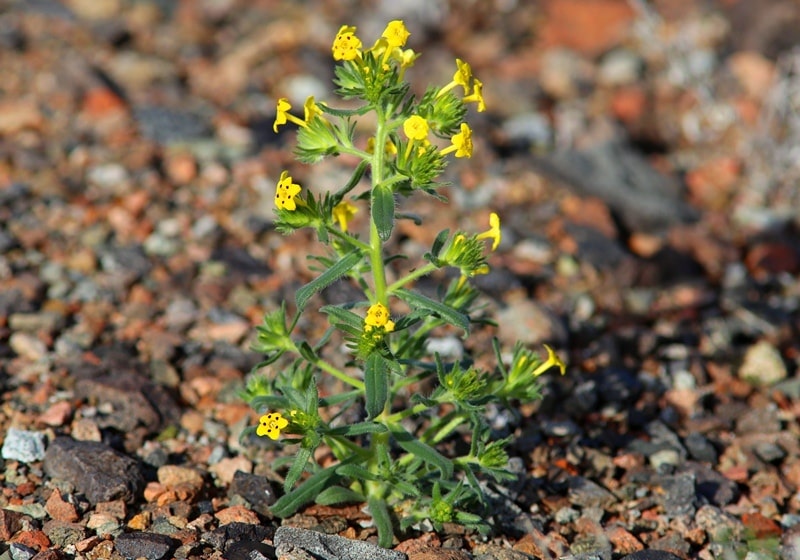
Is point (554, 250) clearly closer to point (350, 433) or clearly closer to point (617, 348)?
point (617, 348)

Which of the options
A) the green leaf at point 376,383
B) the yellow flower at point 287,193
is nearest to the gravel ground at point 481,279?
the green leaf at point 376,383

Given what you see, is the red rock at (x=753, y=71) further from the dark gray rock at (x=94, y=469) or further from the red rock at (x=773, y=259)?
the dark gray rock at (x=94, y=469)

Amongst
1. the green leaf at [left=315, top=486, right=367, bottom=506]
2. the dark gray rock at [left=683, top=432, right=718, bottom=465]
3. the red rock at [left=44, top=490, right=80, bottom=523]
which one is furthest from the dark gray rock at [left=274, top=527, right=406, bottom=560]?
the dark gray rock at [left=683, top=432, right=718, bottom=465]

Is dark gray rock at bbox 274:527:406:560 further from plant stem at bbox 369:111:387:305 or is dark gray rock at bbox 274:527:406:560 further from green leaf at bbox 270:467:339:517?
plant stem at bbox 369:111:387:305

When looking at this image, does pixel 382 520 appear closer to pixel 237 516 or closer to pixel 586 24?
pixel 237 516

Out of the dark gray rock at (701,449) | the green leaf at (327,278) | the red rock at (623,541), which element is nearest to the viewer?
the green leaf at (327,278)

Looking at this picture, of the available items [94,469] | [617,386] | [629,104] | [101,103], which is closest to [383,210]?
[94,469]
